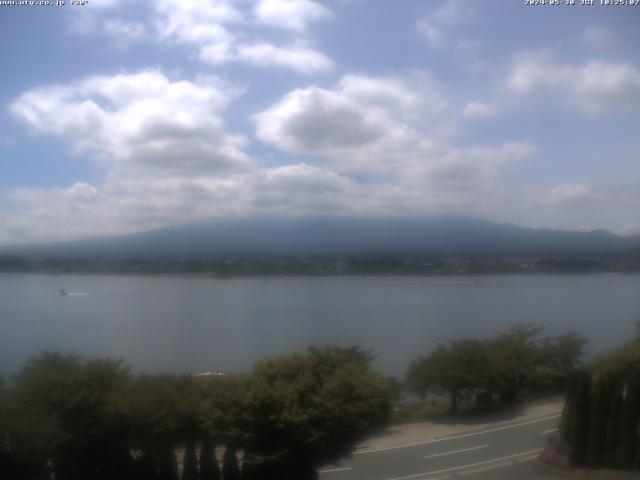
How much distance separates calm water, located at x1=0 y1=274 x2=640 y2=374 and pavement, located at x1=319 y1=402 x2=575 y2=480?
2.57m

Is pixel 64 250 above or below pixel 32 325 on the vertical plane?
above

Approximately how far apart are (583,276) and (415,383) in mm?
5805

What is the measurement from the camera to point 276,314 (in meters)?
18.7

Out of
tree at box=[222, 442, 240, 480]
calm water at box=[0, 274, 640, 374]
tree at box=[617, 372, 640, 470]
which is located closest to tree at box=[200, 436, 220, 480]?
tree at box=[222, 442, 240, 480]

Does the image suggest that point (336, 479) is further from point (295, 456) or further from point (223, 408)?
point (223, 408)

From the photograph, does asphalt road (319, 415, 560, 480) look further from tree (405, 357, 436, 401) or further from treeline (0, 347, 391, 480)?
tree (405, 357, 436, 401)

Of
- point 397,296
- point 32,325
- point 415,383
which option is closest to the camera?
point 415,383

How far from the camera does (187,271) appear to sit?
19.9 metres

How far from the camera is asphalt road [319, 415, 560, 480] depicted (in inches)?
344

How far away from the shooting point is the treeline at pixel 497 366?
11.9 metres

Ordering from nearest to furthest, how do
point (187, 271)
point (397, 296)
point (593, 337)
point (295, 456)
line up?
point (295, 456), point (593, 337), point (187, 271), point (397, 296)

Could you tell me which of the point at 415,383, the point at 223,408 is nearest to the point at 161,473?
the point at 223,408

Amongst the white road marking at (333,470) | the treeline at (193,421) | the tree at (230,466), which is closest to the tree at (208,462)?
the treeline at (193,421)

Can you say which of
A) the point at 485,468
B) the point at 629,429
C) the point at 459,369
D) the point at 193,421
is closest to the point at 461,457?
the point at 485,468
